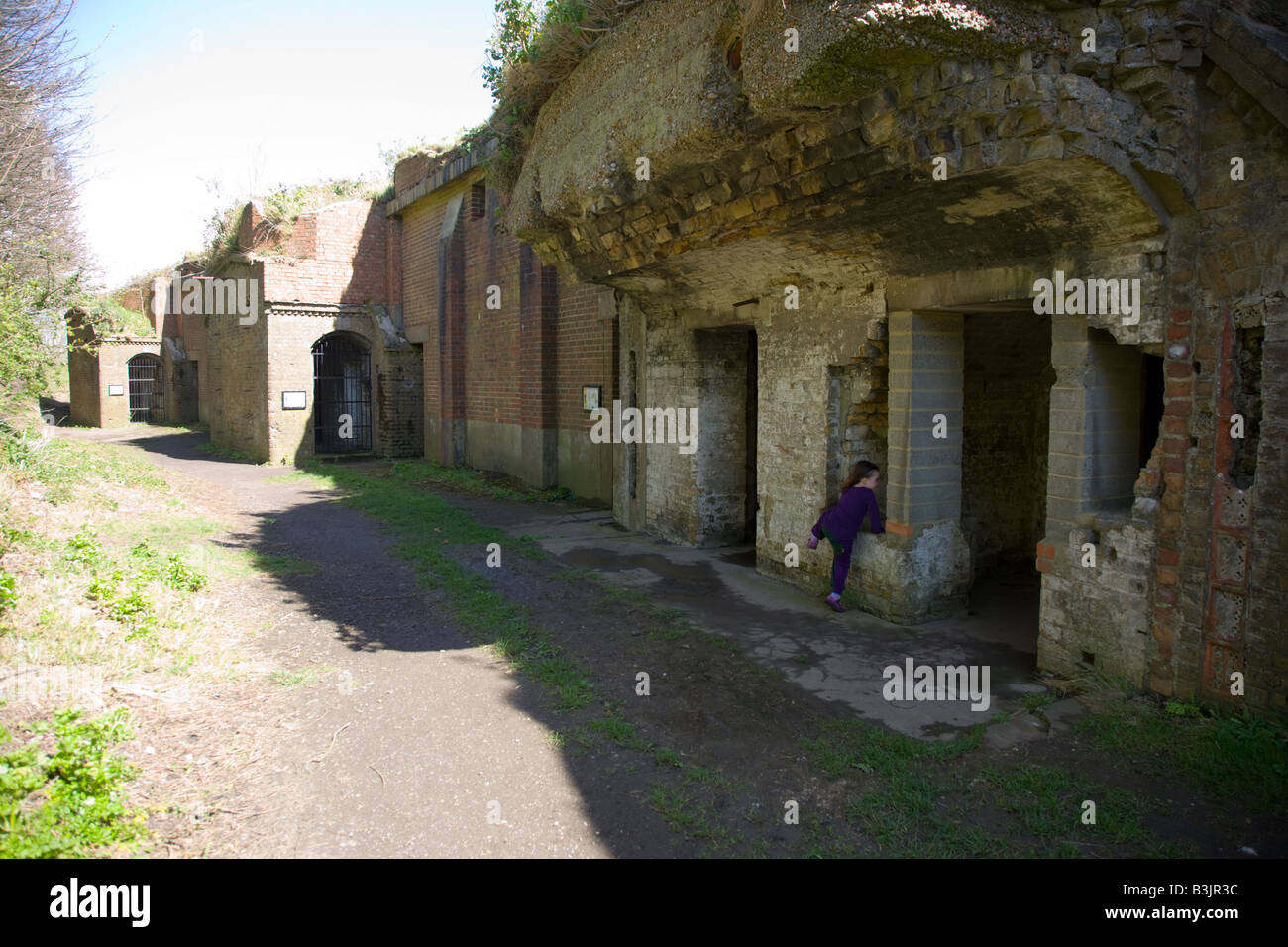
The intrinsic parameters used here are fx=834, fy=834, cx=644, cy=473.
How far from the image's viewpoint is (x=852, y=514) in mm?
7625

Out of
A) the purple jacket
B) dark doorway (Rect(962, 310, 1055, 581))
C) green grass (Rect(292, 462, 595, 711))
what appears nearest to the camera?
green grass (Rect(292, 462, 595, 711))

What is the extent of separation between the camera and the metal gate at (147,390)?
34031 mm

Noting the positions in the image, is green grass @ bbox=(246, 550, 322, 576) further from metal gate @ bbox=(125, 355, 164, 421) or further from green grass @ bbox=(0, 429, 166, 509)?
metal gate @ bbox=(125, 355, 164, 421)

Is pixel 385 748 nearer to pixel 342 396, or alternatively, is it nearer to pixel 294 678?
pixel 294 678

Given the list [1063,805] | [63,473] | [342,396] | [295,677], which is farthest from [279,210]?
[1063,805]

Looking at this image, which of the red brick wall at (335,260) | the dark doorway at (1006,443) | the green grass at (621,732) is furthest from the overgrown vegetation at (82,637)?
the red brick wall at (335,260)

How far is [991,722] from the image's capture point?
5.44m

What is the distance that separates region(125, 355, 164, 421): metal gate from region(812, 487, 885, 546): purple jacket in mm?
33934

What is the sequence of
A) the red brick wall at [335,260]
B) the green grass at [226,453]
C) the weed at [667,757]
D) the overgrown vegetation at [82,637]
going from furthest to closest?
the green grass at [226,453] → the red brick wall at [335,260] → the weed at [667,757] → the overgrown vegetation at [82,637]

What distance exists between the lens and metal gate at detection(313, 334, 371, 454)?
22391mm

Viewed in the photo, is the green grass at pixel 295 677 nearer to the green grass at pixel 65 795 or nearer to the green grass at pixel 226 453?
the green grass at pixel 65 795

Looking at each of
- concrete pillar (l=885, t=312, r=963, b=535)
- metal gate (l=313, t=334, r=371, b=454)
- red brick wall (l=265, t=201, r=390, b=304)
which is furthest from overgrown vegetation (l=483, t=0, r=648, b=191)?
metal gate (l=313, t=334, r=371, b=454)

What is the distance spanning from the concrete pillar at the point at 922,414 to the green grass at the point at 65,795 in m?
6.02

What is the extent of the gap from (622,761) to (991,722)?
7.99 ft
